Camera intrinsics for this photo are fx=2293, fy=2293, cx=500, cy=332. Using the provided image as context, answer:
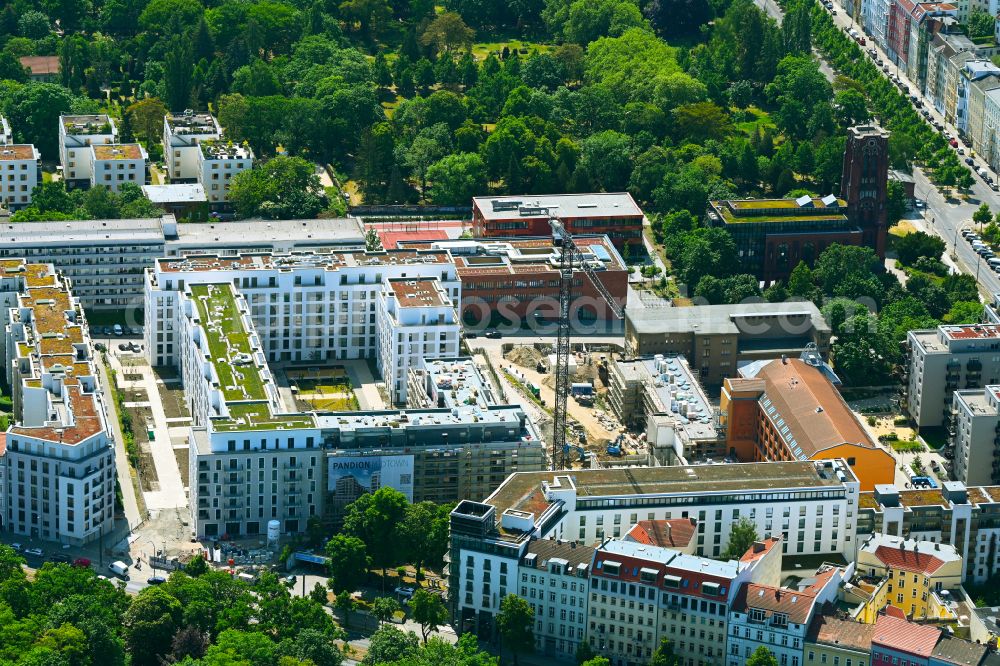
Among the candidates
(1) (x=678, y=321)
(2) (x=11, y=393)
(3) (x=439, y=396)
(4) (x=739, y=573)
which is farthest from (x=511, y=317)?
(4) (x=739, y=573)

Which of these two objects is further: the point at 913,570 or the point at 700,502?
the point at 700,502

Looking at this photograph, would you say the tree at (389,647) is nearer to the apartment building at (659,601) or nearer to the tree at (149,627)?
the apartment building at (659,601)

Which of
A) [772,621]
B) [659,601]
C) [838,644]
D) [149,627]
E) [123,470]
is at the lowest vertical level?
[149,627]

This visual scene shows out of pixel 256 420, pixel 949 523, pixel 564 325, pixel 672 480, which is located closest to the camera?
pixel 672 480

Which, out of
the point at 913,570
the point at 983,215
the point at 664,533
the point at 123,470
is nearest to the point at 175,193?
the point at 123,470

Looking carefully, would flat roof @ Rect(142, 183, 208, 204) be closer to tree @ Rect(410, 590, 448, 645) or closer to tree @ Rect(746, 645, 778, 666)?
tree @ Rect(410, 590, 448, 645)

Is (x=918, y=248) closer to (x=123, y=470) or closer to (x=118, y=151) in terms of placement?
(x=118, y=151)

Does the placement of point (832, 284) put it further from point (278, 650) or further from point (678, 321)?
point (278, 650)

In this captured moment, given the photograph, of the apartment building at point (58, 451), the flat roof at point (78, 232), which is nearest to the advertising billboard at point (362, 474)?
the apartment building at point (58, 451)
